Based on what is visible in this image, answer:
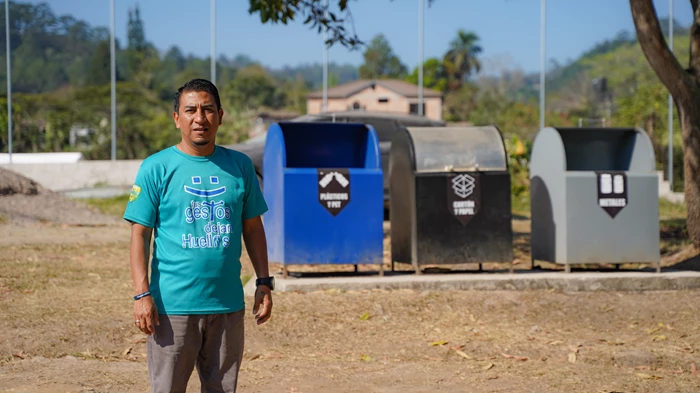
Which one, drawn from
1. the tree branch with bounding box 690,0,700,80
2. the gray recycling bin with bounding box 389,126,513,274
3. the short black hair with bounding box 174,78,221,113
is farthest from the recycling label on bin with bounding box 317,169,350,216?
the tree branch with bounding box 690,0,700,80

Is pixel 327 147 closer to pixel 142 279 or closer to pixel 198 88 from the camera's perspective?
pixel 198 88

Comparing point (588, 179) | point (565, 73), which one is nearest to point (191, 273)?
point (588, 179)

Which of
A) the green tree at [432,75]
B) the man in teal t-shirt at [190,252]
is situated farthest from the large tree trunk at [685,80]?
the green tree at [432,75]

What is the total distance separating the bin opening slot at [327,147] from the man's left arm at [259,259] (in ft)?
16.9

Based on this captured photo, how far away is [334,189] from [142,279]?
4.66m

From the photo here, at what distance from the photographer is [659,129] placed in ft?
99.3

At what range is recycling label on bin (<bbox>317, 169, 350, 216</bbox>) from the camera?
27.1ft

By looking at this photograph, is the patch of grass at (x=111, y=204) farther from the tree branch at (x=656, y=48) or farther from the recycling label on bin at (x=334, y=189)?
the tree branch at (x=656, y=48)

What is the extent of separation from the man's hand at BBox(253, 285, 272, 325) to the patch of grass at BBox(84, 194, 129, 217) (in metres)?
12.1

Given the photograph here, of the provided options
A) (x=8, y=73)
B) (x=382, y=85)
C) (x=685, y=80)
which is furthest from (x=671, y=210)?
(x=382, y=85)

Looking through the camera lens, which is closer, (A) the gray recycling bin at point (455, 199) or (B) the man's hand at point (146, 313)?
(B) the man's hand at point (146, 313)

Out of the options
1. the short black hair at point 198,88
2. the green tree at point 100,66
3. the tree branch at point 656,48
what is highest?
the green tree at point 100,66

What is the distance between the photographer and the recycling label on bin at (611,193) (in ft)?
28.8

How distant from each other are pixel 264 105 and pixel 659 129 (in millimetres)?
69217
